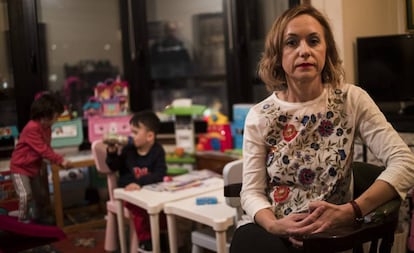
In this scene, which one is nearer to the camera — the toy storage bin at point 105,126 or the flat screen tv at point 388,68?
the flat screen tv at point 388,68

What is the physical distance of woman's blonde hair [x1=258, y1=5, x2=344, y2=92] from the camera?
1388mm

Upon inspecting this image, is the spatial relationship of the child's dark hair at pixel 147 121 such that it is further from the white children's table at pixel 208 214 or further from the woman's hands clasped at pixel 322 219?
the woman's hands clasped at pixel 322 219

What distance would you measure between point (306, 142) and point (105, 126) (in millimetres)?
2603

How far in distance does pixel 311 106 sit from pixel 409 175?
0.32 metres

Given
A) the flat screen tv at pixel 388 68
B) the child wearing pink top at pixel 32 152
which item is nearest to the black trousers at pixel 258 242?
the flat screen tv at pixel 388 68

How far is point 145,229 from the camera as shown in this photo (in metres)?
2.50

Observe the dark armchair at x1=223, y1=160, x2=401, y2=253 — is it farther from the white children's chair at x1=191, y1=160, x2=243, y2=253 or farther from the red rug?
the red rug

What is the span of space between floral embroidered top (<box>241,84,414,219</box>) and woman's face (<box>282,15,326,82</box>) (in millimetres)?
87

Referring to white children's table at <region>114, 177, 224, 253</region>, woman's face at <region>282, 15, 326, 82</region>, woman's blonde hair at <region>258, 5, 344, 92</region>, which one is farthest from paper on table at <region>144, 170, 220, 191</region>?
woman's face at <region>282, 15, 326, 82</region>

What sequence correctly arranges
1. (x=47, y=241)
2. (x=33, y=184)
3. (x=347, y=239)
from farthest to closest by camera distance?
(x=33, y=184) < (x=47, y=241) < (x=347, y=239)

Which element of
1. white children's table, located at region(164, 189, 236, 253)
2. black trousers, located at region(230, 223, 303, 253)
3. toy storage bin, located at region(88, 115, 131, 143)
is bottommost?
white children's table, located at region(164, 189, 236, 253)

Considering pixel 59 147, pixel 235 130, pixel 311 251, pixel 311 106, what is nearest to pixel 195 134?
pixel 235 130

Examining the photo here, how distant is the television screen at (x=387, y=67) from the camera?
263cm

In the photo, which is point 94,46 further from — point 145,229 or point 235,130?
point 145,229
